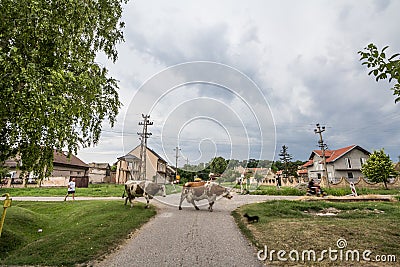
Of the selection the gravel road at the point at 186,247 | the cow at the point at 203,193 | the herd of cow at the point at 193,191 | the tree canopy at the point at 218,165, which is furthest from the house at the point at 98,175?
the gravel road at the point at 186,247

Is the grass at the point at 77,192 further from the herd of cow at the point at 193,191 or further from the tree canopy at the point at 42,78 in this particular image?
the tree canopy at the point at 42,78

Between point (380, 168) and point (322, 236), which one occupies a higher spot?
point (380, 168)

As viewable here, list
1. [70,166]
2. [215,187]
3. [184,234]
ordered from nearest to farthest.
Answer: [184,234]
[215,187]
[70,166]

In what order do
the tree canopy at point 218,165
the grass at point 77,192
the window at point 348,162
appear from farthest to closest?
the window at point 348,162 → the grass at point 77,192 → the tree canopy at point 218,165

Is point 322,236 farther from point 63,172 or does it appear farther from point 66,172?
point 66,172

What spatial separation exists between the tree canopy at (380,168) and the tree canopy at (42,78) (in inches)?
1410

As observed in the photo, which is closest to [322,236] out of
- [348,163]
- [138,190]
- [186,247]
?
[186,247]

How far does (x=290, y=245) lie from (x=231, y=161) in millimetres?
8932

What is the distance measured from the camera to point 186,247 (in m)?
6.15

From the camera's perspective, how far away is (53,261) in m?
5.20

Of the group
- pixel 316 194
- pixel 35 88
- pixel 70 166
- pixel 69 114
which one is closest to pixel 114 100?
pixel 69 114

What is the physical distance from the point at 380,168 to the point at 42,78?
122 feet

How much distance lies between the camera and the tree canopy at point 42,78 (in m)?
4.78

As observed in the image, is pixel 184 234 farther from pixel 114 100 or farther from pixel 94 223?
pixel 114 100
